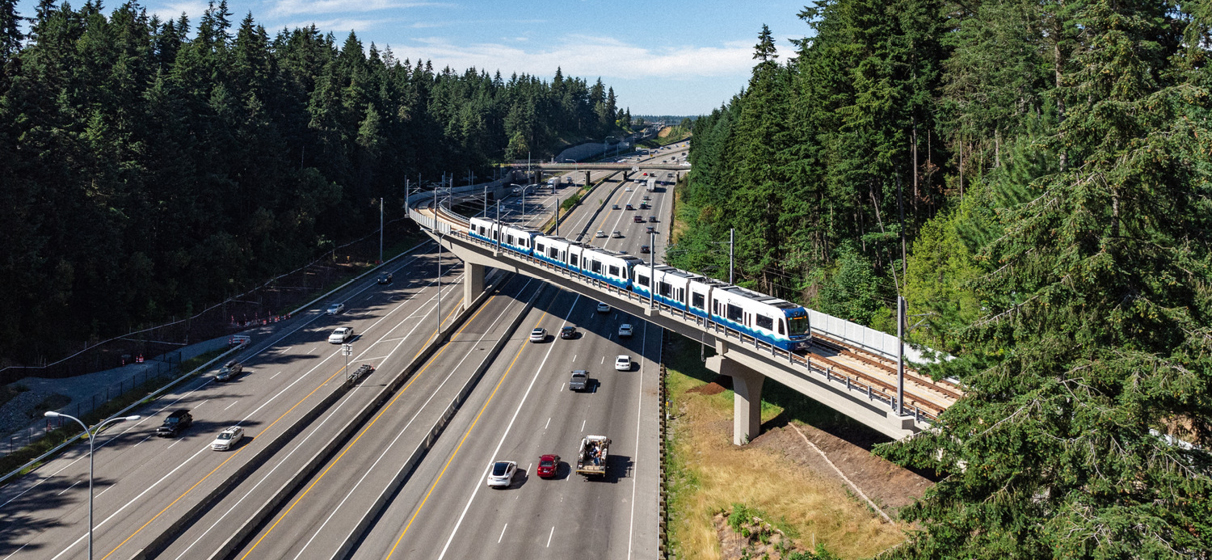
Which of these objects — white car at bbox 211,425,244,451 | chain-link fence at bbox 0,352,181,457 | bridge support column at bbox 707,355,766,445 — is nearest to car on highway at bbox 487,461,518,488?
bridge support column at bbox 707,355,766,445

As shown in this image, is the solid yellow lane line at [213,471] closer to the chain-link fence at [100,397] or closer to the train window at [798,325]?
the chain-link fence at [100,397]

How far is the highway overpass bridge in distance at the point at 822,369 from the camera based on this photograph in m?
34.1

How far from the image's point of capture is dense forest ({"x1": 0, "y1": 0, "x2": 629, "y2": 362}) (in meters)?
67.1

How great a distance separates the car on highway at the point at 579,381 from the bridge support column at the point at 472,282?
2556cm

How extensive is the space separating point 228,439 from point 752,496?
111ft

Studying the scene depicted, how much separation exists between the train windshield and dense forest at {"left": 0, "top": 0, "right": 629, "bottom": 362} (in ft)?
205

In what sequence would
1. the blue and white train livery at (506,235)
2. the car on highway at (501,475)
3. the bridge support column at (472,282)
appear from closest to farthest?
the car on highway at (501,475) → the blue and white train livery at (506,235) → the bridge support column at (472,282)

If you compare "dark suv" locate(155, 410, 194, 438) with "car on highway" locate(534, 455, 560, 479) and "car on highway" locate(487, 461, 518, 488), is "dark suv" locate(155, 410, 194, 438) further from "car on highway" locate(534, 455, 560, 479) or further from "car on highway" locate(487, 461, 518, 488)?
"car on highway" locate(534, 455, 560, 479)

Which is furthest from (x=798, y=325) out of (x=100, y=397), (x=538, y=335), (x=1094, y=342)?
(x=100, y=397)

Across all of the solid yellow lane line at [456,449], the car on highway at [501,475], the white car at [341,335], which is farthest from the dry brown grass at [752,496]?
the white car at [341,335]

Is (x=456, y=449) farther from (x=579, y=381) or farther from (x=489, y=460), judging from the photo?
(x=579, y=381)

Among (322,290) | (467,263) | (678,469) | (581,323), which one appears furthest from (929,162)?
(322,290)

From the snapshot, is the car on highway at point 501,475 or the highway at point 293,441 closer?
the highway at point 293,441

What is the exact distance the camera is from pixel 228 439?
50.3m
